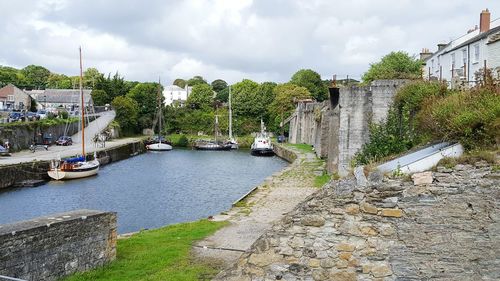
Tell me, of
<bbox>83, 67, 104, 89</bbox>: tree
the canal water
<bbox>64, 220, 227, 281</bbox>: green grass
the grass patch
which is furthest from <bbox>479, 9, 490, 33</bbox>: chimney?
<bbox>83, 67, 104, 89</bbox>: tree

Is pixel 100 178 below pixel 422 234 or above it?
below

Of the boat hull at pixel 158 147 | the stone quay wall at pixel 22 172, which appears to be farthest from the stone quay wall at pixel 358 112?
the boat hull at pixel 158 147

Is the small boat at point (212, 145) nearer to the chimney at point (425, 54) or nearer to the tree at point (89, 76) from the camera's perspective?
the chimney at point (425, 54)

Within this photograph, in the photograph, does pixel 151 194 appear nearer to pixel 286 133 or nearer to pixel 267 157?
pixel 267 157

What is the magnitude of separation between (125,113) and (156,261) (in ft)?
232

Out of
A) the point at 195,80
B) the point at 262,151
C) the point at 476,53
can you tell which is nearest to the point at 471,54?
the point at 476,53

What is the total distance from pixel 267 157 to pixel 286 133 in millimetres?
23953

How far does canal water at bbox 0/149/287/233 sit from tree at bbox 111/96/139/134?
107 feet

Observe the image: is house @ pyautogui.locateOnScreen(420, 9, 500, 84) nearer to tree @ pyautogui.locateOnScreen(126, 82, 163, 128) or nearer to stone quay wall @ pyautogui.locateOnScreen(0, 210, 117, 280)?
stone quay wall @ pyautogui.locateOnScreen(0, 210, 117, 280)

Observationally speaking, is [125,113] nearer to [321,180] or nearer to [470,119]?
[321,180]

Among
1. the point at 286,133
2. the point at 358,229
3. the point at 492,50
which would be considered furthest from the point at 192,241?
the point at 286,133

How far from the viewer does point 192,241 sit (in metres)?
13.2

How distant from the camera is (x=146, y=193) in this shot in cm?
3017

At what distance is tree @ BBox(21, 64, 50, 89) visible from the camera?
112m
